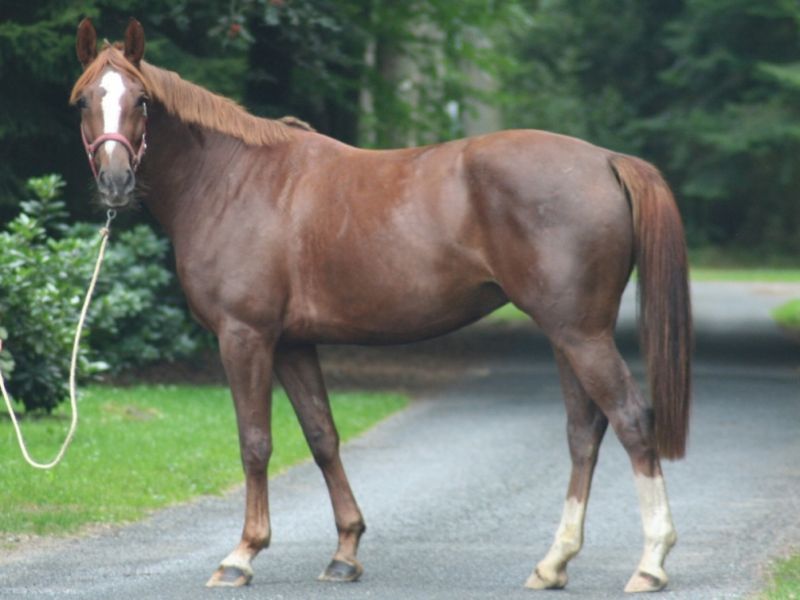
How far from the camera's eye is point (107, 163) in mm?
7699

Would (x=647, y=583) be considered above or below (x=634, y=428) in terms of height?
below

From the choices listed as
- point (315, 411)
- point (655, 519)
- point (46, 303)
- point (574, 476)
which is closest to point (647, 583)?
point (655, 519)

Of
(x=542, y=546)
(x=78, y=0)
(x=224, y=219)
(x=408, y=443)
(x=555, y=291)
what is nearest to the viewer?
(x=555, y=291)

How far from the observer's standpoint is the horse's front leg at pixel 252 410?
8.05m

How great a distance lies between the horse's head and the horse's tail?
2275 millimetres

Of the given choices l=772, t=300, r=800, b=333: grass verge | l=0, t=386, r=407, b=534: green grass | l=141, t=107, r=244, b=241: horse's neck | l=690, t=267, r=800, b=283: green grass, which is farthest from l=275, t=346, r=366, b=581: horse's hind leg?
l=690, t=267, r=800, b=283: green grass

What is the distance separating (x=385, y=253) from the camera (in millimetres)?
7949

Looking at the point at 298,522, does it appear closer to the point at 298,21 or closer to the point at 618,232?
the point at 618,232

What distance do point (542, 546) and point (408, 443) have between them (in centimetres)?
514

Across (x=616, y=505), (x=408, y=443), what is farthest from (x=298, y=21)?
(x=616, y=505)

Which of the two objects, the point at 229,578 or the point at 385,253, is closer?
the point at 229,578

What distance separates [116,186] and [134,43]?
2.63 feet

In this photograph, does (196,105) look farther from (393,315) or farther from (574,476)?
(574,476)

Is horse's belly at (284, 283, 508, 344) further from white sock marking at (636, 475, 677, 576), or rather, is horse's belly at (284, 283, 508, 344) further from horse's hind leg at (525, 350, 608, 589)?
white sock marking at (636, 475, 677, 576)
